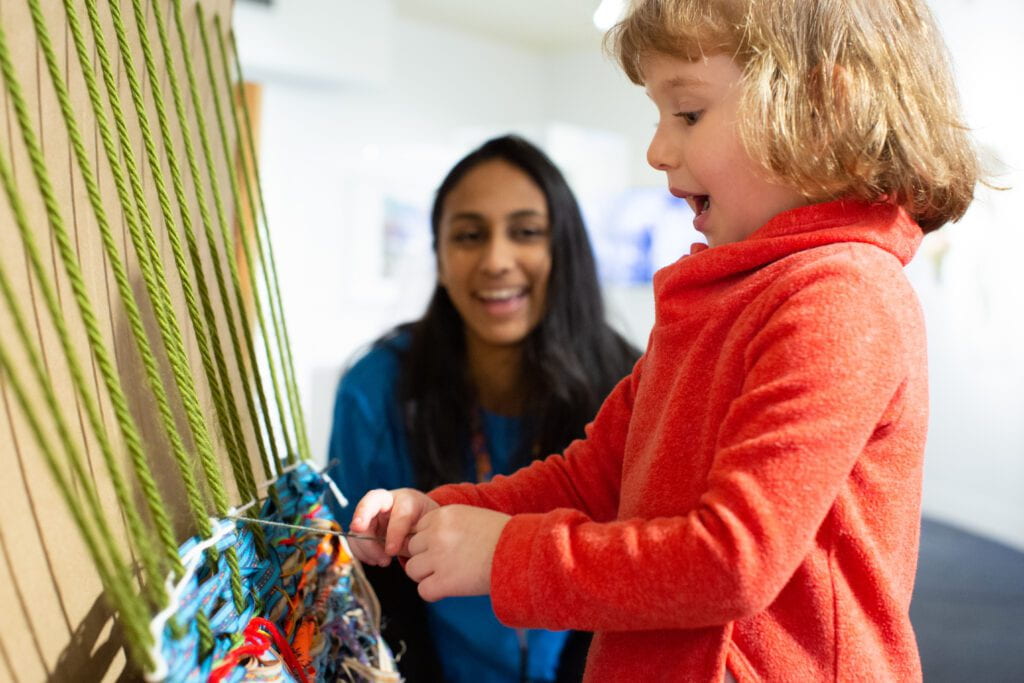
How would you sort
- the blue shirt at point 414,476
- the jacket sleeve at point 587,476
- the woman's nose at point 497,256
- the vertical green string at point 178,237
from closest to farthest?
the vertical green string at point 178,237
the jacket sleeve at point 587,476
the blue shirt at point 414,476
the woman's nose at point 497,256

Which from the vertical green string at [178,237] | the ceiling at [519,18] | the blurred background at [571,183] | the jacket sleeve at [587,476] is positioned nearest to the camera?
the vertical green string at [178,237]

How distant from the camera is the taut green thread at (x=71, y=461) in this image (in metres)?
0.43

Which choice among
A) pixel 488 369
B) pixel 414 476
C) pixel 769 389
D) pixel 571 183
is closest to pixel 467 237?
pixel 488 369

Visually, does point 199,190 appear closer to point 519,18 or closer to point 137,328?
point 137,328

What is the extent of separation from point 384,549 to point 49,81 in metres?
0.45

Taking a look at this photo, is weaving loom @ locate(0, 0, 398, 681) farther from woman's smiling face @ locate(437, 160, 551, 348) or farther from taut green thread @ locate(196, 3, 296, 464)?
woman's smiling face @ locate(437, 160, 551, 348)

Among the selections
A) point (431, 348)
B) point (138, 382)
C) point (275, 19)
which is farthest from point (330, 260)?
point (138, 382)

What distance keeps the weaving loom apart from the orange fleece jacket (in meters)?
0.21

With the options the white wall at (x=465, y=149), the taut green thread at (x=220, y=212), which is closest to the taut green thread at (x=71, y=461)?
the taut green thread at (x=220, y=212)

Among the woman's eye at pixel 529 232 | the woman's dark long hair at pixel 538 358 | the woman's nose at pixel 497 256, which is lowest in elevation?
the woman's dark long hair at pixel 538 358

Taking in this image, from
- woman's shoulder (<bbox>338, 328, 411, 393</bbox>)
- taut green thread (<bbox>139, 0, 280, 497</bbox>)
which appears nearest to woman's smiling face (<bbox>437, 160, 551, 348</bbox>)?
woman's shoulder (<bbox>338, 328, 411, 393</bbox>)

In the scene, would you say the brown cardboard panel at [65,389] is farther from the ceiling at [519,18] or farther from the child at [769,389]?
the ceiling at [519,18]

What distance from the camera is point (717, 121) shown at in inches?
25.6

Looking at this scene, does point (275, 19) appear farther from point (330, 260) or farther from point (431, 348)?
point (431, 348)
